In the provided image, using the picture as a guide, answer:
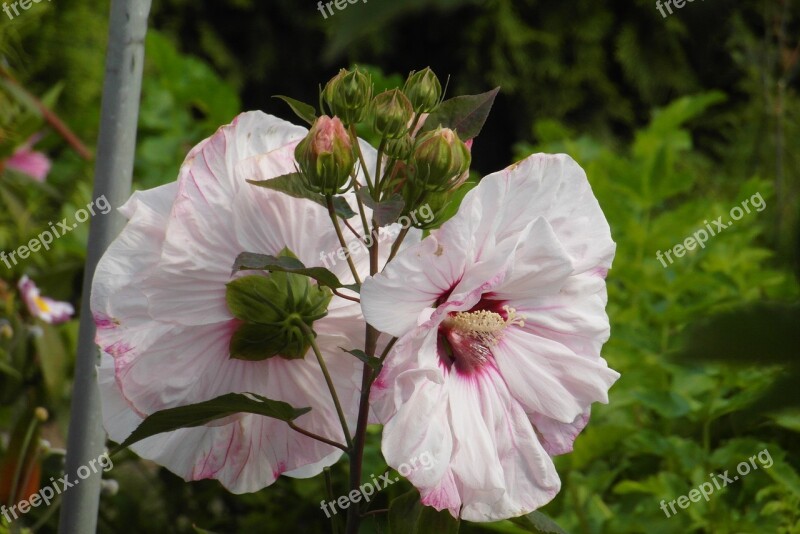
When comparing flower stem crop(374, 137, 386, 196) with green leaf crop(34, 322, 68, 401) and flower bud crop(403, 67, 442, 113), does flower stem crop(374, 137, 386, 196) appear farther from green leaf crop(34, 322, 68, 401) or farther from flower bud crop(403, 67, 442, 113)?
green leaf crop(34, 322, 68, 401)

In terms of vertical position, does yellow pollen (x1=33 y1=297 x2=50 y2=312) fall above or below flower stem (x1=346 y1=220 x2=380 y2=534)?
above

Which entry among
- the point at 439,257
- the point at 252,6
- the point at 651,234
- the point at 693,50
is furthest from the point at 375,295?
the point at 252,6

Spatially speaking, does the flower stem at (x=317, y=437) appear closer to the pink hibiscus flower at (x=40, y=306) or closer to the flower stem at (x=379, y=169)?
the flower stem at (x=379, y=169)

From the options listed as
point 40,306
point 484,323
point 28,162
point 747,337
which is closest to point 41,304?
point 40,306

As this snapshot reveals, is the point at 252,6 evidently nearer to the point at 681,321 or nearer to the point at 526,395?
the point at 681,321

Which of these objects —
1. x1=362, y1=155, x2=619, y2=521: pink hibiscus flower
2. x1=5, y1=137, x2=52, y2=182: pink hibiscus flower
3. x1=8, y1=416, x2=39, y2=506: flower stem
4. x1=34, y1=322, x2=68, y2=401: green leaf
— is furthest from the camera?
x1=5, y1=137, x2=52, y2=182: pink hibiscus flower

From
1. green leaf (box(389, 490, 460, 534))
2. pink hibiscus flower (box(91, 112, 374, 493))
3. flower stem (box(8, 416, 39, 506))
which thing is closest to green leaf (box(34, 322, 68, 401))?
flower stem (box(8, 416, 39, 506))
